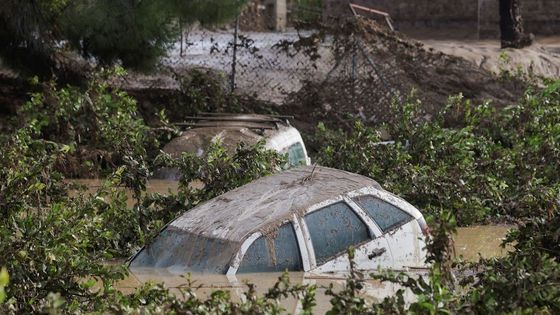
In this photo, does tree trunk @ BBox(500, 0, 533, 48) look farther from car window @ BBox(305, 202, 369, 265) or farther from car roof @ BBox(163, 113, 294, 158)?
car window @ BBox(305, 202, 369, 265)

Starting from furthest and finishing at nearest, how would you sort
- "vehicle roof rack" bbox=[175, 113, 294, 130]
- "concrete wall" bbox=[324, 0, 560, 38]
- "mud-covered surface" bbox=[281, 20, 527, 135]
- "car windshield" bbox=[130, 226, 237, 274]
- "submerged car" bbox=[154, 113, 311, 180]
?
"concrete wall" bbox=[324, 0, 560, 38], "mud-covered surface" bbox=[281, 20, 527, 135], "vehicle roof rack" bbox=[175, 113, 294, 130], "submerged car" bbox=[154, 113, 311, 180], "car windshield" bbox=[130, 226, 237, 274]

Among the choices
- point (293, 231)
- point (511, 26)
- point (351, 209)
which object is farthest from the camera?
point (511, 26)

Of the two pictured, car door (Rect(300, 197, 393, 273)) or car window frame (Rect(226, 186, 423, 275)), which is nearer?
car window frame (Rect(226, 186, 423, 275))

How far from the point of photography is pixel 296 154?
1650 centimetres

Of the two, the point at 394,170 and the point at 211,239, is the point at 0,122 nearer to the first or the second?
the point at 394,170

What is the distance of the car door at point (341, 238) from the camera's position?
10.9 metres

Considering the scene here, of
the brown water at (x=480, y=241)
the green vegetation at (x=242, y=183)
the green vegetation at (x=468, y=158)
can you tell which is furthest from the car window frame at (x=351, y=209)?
the green vegetation at (x=468, y=158)

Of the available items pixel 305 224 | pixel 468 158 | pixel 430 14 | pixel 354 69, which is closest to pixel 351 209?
pixel 305 224

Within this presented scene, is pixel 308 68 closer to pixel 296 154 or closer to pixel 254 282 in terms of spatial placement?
pixel 296 154

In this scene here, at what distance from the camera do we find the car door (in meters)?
10.9

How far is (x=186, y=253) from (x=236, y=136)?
604 cm

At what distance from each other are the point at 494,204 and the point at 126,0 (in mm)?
7260

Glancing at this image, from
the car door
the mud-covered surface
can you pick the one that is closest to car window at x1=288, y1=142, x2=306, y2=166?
the car door

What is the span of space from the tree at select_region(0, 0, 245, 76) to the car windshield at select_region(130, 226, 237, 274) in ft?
30.1
